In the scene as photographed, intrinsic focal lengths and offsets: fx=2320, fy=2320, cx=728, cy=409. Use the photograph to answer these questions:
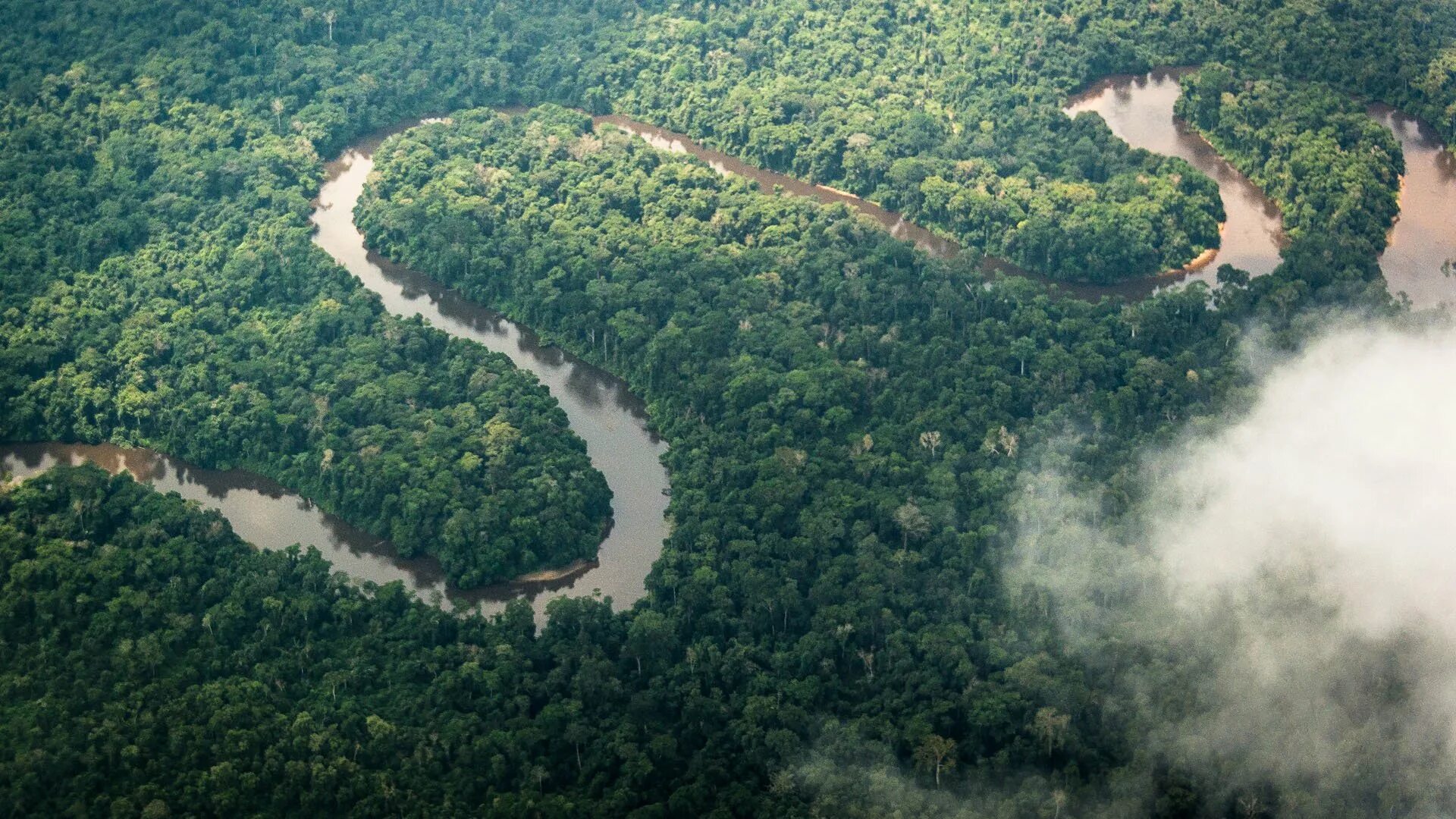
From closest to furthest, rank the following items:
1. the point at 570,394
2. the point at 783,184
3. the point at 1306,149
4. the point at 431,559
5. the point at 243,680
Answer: the point at 243,680 < the point at 431,559 < the point at 570,394 < the point at 1306,149 < the point at 783,184

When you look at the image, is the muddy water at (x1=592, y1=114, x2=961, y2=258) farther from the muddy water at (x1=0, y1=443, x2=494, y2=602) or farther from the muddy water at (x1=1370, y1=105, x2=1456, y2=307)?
Result: the muddy water at (x1=0, y1=443, x2=494, y2=602)

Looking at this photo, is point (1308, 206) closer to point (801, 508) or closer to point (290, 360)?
point (801, 508)

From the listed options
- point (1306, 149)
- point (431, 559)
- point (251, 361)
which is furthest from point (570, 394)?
point (1306, 149)

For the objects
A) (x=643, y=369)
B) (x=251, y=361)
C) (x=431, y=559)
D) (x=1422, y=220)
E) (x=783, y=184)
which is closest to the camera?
(x=431, y=559)

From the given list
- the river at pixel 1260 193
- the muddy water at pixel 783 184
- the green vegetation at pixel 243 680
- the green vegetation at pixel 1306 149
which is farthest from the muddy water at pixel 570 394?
the green vegetation at pixel 1306 149

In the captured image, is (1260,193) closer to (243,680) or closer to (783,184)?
(783,184)

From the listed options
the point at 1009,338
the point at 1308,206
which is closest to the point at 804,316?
the point at 1009,338

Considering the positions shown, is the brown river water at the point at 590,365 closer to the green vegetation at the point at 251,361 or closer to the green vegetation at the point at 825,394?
the green vegetation at the point at 251,361
